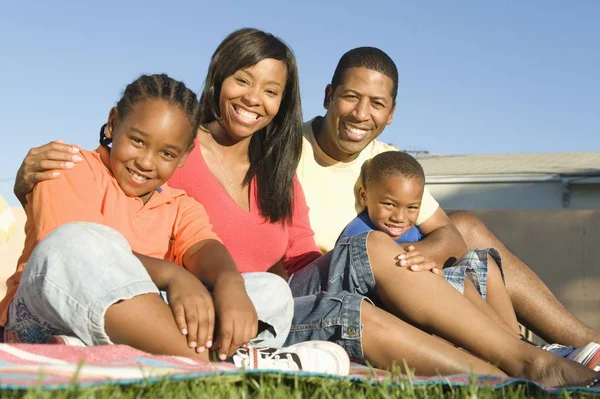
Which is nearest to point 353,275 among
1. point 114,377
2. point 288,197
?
point 288,197

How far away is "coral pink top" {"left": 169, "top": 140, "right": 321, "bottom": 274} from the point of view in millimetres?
3309

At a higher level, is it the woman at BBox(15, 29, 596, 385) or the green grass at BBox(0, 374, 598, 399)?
the woman at BBox(15, 29, 596, 385)

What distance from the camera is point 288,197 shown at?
11.3 feet

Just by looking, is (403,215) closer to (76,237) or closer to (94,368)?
(76,237)

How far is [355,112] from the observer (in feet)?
12.4

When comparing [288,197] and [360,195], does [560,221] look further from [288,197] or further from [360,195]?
[288,197]

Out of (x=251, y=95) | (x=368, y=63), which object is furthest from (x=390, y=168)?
(x=251, y=95)

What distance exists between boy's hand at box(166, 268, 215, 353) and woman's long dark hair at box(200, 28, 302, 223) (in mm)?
1046

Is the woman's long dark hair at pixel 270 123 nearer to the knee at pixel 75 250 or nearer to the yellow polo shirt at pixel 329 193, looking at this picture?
the yellow polo shirt at pixel 329 193

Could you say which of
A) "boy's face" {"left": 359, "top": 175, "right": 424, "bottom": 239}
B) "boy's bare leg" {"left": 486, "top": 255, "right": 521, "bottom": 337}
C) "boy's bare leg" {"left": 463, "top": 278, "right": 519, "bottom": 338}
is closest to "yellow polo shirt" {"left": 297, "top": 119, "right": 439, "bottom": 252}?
"boy's face" {"left": 359, "top": 175, "right": 424, "bottom": 239}

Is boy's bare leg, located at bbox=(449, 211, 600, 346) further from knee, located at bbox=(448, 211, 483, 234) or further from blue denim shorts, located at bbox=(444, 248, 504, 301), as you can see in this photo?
blue denim shorts, located at bbox=(444, 248, 504, 301)

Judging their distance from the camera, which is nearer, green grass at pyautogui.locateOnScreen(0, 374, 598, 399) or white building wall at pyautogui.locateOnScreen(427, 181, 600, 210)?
green grass at pyautogui.locateOnScreen(0, 374, 598, 399)

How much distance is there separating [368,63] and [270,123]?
626 millimetres

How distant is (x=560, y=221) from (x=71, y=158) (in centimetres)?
481
